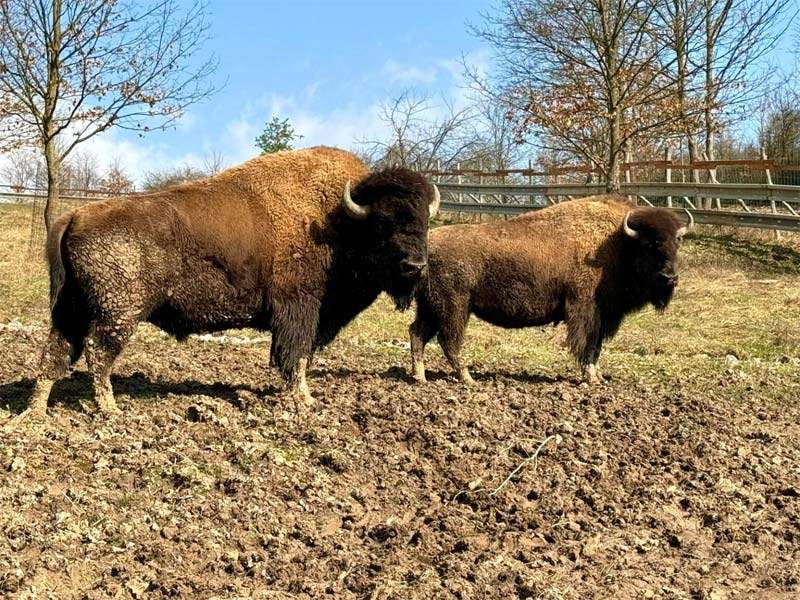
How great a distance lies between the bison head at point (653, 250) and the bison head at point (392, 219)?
136 inches

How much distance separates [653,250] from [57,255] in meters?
6.99

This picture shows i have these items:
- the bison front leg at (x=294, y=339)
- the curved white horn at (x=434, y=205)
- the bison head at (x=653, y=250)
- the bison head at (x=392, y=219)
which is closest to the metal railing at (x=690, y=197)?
the bison head at (x=653, y=250)

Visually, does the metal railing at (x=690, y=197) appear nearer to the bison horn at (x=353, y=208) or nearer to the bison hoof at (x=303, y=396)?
the bison horn at (x=353, y=208)

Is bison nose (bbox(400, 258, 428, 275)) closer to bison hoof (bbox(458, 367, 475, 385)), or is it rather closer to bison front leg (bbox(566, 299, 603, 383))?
bison hoof (bbox(458, 367, 475, 385))

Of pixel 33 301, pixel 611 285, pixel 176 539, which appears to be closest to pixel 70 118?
pixel 33 301

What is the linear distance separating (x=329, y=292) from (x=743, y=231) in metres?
17.0

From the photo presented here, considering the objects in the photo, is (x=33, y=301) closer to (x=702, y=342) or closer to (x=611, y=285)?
(x=611, y=285)

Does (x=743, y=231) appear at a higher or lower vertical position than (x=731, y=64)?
lower

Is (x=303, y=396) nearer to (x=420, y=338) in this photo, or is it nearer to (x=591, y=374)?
(x=420, y=338)

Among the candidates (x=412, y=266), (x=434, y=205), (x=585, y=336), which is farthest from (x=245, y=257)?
(x=585, y=336)

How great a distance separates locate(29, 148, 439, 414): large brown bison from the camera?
287 inches

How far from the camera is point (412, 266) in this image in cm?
818

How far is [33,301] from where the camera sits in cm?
1512

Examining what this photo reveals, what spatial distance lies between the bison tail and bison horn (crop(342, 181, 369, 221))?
2.57 meters
